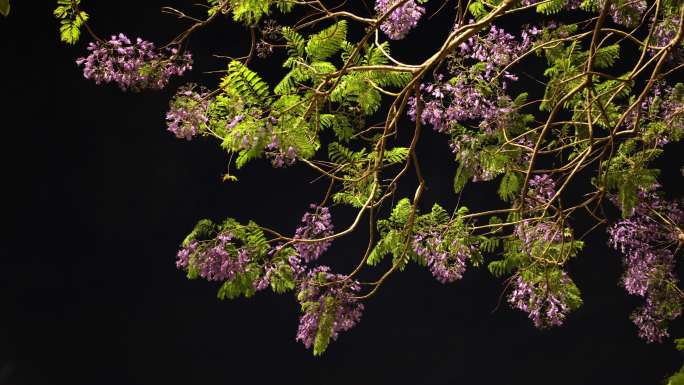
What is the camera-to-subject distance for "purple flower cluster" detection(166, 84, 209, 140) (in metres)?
3.00

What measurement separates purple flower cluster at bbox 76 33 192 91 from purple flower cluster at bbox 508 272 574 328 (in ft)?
4.90

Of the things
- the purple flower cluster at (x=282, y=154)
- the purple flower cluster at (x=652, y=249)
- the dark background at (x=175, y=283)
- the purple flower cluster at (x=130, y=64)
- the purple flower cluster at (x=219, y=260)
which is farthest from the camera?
the dark background at (x=175, y=283)

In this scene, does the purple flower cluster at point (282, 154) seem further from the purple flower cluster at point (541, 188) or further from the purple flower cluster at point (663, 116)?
the purple flower cluster at point (663, 116)

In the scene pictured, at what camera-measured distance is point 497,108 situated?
315 cm

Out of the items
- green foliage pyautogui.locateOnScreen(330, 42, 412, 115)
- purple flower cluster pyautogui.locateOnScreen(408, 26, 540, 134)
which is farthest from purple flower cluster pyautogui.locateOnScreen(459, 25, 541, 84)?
green foliage pyautogui.locateOnScreen(330, 42, 412, 115)

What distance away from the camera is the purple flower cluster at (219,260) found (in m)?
2.80

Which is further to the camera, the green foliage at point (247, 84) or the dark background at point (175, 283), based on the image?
the dark background at point (175, 283)

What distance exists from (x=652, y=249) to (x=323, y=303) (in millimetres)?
1487

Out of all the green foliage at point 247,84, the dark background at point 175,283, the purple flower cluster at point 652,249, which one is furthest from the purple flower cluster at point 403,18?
the dark background at point 175,283

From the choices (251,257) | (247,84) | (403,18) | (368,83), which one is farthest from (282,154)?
(403,18)

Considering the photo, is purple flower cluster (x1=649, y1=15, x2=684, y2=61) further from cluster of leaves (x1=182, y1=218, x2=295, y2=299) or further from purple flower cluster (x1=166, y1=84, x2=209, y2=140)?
purple flower cluster (x1=166, y1=84, x2=209, y2=140)

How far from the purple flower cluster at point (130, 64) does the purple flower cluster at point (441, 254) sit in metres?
1.09

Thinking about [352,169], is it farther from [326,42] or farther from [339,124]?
[326,42]

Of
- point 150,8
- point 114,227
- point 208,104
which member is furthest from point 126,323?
point 208,104
